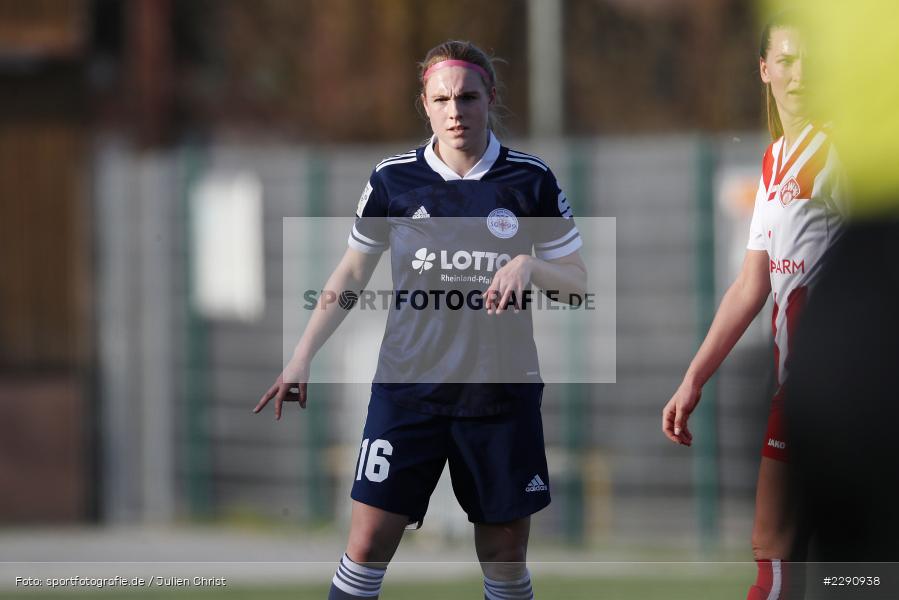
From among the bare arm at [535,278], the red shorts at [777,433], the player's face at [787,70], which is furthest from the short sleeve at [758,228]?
the bare arm at [535,278]

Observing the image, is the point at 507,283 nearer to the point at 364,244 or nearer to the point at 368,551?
the point at 364,244

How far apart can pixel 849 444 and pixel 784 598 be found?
0.83 m

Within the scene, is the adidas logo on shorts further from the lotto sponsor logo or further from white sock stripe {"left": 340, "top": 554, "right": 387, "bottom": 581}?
the lotto sponsor logo

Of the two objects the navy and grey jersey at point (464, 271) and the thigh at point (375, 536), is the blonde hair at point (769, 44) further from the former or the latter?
the thigh at point (375, 536)

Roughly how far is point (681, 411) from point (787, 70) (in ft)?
3.70

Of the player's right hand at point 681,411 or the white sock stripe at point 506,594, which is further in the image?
the white sock stripe at point 506,594

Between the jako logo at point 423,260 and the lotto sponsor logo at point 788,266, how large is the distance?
1135 millimetres

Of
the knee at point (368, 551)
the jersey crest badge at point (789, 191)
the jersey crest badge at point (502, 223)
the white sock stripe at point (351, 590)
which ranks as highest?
the jersey crest badge at point (789, 191)

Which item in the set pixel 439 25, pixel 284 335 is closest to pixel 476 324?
pixel 284 335

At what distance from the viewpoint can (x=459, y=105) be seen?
501 cm

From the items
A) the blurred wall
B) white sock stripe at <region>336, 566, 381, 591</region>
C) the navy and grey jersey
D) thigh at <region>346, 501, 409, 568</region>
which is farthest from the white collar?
the blurred wall

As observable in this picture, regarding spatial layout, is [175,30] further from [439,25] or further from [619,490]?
[619,490]

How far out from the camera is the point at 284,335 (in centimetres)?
1151

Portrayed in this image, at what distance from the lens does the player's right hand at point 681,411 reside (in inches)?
190
